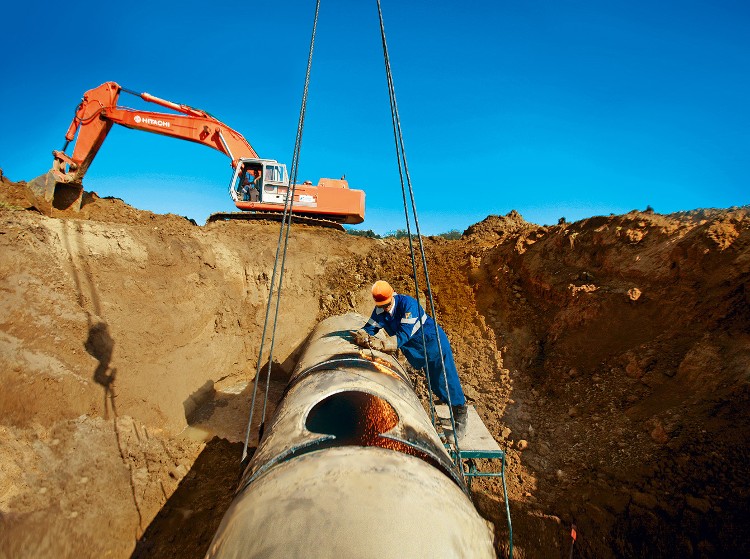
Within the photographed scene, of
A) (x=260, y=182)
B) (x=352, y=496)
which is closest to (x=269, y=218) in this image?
(x=260, y=182)

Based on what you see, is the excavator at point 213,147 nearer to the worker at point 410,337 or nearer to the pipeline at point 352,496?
the worker at point 410,337

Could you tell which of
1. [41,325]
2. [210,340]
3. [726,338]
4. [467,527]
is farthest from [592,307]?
[41,325]

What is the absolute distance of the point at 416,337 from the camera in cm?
535

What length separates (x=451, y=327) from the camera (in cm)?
860

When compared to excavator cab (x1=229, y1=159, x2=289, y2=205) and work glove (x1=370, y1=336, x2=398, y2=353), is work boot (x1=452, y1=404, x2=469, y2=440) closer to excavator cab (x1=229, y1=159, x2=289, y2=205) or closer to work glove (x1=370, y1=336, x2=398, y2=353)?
work glove (x1=370, y1=336, x2=398, y2=353)

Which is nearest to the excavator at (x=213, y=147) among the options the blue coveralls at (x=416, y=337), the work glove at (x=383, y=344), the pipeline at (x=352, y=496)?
the blue coveralls at (x=416, y=337)

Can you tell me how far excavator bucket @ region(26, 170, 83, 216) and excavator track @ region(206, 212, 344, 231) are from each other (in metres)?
2.91

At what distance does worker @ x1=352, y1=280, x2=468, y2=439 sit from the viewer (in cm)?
496

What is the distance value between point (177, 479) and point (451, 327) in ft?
19.0

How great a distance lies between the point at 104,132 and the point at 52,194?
2211 millimetres

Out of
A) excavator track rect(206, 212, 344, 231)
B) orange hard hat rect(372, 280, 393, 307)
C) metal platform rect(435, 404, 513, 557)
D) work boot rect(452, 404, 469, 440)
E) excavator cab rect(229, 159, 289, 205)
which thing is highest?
excavator cab rect(229, 159, 289, 205)

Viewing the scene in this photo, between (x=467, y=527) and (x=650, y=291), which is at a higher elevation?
(x=650, y=291)

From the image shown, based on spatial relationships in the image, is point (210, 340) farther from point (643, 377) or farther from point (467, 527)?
point (643, 377)

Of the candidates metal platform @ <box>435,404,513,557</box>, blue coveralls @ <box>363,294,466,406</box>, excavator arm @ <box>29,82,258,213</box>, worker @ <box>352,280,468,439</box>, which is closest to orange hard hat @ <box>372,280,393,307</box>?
worker @ <box>352,280,468,439</box>
